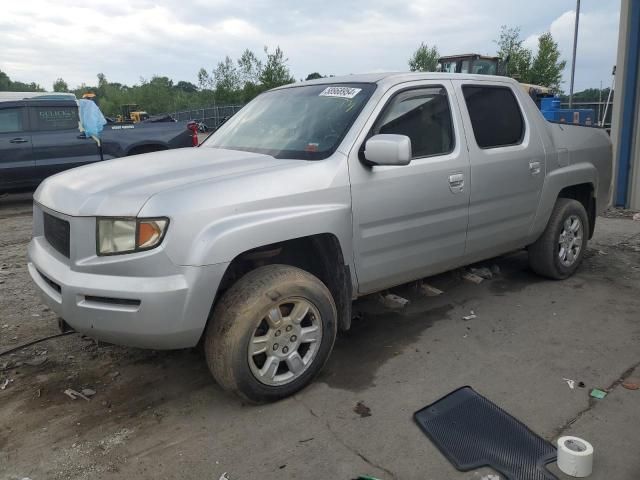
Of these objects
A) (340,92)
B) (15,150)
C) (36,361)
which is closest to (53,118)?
(15,150)

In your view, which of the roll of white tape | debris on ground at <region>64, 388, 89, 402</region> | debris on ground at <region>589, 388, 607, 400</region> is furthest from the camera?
debris on ground at <region>64, 388, 89, 402</region>

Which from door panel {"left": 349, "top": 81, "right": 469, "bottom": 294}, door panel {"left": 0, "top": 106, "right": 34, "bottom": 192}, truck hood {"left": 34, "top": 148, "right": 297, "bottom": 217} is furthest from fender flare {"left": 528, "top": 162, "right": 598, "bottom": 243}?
door panel {"left": 0, "top": 106, "right": 34, "bottom": 192}

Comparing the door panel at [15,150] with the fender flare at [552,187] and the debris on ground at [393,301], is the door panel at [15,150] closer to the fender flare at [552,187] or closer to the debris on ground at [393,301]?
the debris on ground at [393,301]

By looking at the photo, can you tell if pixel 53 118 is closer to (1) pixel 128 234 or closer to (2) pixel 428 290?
(2) pixel 428 290

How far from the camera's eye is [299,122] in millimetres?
3594

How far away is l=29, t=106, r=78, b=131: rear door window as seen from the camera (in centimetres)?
934

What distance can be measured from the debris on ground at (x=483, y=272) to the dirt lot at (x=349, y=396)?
439 millimetres

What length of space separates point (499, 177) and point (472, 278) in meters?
1.19

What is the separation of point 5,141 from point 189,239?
8.15 metres

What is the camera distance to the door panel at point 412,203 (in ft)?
10.7

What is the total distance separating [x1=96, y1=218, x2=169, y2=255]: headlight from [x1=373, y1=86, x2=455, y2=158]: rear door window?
1.52 m

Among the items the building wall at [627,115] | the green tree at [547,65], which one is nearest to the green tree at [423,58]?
the green tree at [547,65]

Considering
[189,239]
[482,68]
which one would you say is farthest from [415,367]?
[482,68]

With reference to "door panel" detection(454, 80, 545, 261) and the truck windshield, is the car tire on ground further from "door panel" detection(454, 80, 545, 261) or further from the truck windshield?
the truck windshield
